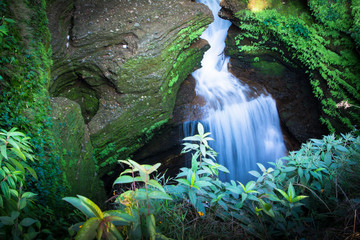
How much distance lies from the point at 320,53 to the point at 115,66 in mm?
6277

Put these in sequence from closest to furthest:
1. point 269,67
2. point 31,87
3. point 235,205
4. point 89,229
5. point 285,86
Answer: point 89,229 < point 235,205 < point 31,87 < point 285,86 < point 269,67

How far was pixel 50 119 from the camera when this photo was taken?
3078 mm

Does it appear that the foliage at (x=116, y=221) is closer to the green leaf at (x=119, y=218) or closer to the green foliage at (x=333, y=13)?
the green leaf at (x=119, y=218)

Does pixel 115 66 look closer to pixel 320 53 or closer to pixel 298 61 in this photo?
pixel 298 61

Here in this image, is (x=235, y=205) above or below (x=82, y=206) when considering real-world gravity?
below

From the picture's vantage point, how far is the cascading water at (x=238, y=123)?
21.1ft

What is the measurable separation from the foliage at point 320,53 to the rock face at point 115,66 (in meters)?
3.30

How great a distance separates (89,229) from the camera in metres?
0.99

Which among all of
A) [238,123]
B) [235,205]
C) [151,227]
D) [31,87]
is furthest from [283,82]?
[151,227]

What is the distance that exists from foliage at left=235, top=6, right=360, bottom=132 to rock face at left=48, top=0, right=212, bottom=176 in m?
3.30

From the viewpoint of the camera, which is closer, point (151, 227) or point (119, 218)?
point (119, 218)

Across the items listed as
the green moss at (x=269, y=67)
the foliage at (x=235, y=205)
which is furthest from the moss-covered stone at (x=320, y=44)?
the foliage at (x=235, y=205)

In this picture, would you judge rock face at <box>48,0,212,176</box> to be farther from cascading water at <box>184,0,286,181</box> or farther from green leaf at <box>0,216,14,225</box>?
green leaf at <box>0,216,14,225</box>

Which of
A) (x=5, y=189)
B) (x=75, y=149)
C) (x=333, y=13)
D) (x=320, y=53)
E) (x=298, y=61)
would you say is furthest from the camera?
(x=298, y=61)
